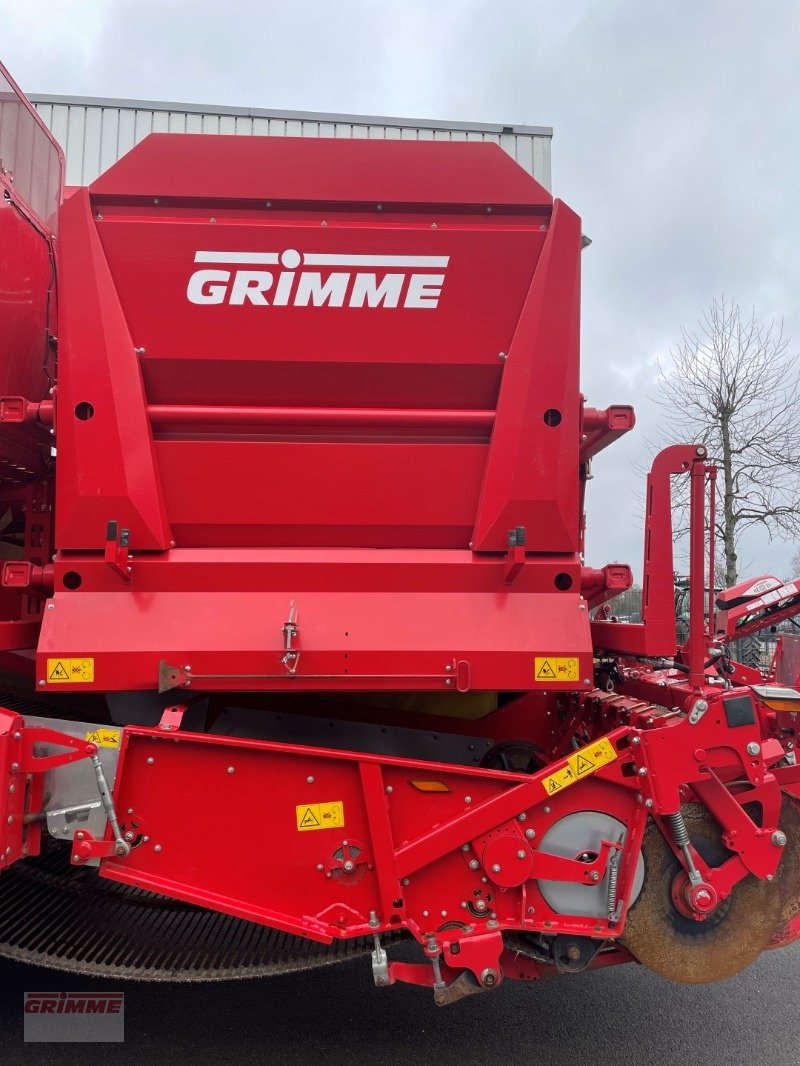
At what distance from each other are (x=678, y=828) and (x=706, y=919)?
430 millimetres

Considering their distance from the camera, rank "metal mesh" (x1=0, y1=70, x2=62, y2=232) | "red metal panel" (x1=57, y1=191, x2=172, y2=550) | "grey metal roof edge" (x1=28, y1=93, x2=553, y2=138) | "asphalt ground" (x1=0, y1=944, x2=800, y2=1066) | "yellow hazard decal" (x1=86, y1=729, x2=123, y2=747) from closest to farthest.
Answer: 1. "yellow hazard decal" (x1=86, y1=729, x2=123, y2=747)
2. "red metal panel" (x1=57, y1=191, x2=172, y2=550)
3. "asphalt ground" (x1=0, y1=944, x2=800, y2=1066)
4. "metal mesh" (x1=0, y1=70, x2=62, y2=232)
5. "grey metal roof edge" (x1=28, y1=93, x2=553, y2=138)

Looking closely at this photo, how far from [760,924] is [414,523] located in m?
1.89

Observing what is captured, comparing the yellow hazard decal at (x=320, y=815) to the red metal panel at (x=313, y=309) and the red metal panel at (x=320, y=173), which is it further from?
the red metal panel at (x=320, y=173)

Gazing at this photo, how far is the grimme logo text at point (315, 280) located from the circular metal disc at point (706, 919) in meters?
2.07

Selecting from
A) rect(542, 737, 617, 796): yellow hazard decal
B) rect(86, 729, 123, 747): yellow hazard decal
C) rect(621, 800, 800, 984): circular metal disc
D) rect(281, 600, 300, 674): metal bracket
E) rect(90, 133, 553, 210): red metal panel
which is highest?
rect(90, 133, 553, 210): red metal panel

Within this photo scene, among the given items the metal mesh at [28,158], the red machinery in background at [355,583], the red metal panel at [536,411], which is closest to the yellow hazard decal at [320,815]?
the red machinery in background at [355,583]

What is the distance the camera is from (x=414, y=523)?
Result: 8.72 ft

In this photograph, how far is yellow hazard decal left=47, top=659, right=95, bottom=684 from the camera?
2455 mm

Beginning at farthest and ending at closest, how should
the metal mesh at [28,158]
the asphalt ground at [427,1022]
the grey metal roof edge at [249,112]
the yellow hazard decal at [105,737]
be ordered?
1. the grey metal roof edge at [249,112]
2. the metal mesh at [28,158]
3. the asphalt ground at [427,1022]
4. the yellow hazard decal at [105,737]

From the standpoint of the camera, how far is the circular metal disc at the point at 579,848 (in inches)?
98.1

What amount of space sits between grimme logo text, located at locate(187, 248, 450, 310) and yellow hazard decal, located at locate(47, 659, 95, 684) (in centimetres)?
128

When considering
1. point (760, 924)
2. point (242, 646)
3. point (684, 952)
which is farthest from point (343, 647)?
point (760, 924)

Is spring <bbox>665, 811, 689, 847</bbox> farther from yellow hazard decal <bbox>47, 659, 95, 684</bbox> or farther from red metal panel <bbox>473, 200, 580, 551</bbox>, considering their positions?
yellow hazard decal <bbox>47, 659, 95, 684</bbox>

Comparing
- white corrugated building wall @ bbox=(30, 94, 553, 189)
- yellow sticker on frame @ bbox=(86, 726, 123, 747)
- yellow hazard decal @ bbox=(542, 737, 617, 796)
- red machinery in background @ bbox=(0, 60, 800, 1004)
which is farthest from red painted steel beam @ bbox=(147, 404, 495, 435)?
white corrugated building wall @ bbox=(30, 94, 553, 189)
